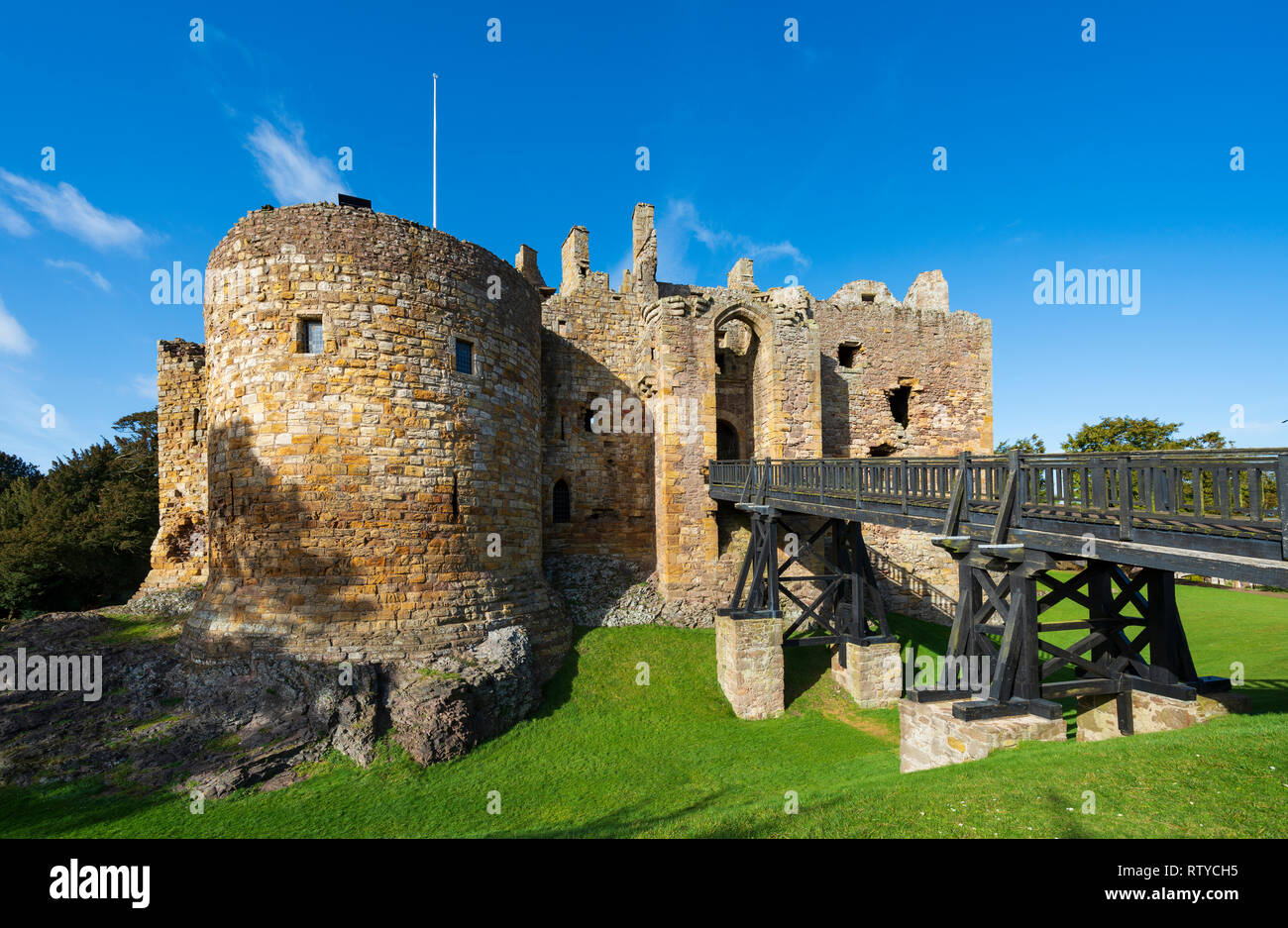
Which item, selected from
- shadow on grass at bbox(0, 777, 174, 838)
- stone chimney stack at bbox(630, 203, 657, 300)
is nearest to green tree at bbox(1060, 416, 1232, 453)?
stone chimney stack at bbox(630, 203, 657, 300)

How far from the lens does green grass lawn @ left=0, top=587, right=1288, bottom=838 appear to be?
4.81m

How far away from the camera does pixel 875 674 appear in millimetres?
12023

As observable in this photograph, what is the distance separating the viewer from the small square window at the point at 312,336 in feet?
34.7

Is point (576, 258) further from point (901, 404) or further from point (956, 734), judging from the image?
point (956, 734)

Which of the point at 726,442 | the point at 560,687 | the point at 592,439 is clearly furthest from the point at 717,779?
the point at 726,442

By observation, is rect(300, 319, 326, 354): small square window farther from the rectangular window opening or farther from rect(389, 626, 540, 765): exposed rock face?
the rectangular window opening

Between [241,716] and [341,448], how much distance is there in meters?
4.58

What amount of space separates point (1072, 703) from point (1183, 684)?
16.1ft

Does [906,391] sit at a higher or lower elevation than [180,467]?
higher

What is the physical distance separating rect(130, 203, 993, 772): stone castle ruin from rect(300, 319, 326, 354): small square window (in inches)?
1.4

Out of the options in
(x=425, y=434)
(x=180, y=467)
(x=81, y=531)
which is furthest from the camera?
(x=81, y=531)

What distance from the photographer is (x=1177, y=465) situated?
525 centimetres

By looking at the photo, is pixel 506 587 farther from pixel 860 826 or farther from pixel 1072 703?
pixel 1072 703
